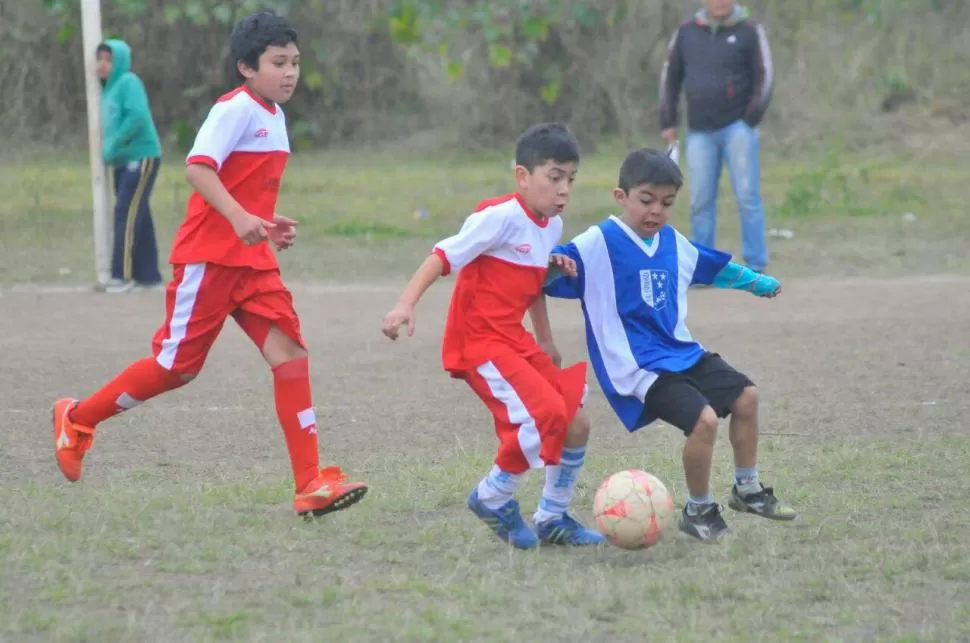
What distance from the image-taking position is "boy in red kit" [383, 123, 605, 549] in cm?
454

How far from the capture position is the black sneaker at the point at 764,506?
485cm

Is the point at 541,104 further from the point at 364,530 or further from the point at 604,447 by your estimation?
the point at 364,530

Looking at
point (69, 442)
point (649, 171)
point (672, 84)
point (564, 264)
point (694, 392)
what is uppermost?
point (649, 171)

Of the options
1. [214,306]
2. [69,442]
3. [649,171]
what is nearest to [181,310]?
[214,306]

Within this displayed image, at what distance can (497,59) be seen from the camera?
56.3ft

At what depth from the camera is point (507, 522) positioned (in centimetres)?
461

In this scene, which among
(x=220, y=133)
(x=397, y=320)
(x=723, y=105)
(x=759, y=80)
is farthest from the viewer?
(x=723, y=105)

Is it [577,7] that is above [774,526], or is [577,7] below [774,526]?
above

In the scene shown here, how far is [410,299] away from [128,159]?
6520mm

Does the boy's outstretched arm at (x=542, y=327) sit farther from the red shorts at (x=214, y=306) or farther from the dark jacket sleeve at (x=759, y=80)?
the dark jacket sleeve at (x=759, y=80)

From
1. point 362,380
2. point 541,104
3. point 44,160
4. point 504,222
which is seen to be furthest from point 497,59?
point 504,222

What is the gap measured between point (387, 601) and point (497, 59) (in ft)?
A: 44.9

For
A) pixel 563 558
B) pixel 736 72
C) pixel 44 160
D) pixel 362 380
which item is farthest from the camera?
pixel 44 160

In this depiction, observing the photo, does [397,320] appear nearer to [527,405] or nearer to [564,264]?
[527,405]
